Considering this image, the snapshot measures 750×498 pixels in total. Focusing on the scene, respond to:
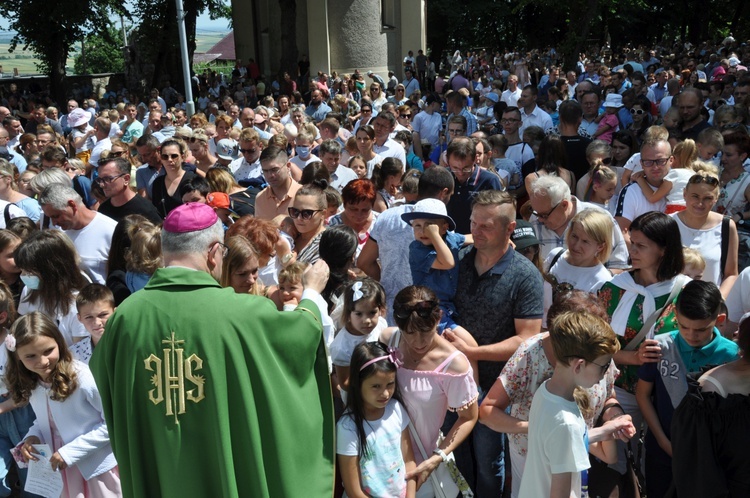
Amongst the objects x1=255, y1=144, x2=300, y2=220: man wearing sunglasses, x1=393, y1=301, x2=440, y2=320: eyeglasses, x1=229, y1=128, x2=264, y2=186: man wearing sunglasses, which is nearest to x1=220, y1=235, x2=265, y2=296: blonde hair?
x1=393, y1=301, x2=440, y2=320: eyeglasses

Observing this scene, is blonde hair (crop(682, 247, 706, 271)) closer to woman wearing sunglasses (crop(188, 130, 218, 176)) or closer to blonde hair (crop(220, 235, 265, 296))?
blonde hair (crop(220, 235, 265, 296))

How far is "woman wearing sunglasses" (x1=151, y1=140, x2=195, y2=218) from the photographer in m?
7.34

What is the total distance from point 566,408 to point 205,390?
1479 millimetres

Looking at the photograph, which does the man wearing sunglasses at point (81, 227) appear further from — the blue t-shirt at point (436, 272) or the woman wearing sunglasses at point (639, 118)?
the woman wearing sunglasses at point (639, 118)

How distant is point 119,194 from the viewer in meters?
6.63

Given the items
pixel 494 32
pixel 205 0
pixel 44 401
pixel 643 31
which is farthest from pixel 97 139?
pixel 643 31

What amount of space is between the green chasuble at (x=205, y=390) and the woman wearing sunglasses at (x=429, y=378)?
0.88 meters

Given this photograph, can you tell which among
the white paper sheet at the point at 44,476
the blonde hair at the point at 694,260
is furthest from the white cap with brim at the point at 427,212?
the white paper sheet at the point at 44,476

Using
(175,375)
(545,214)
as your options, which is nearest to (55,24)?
(545,214)

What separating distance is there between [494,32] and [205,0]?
2488 cm

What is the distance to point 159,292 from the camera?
9.37 ft

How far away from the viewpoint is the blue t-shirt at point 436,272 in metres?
4.24

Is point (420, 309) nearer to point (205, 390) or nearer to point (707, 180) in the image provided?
point (205, 390)

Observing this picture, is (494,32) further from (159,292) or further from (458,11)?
(159,292)
